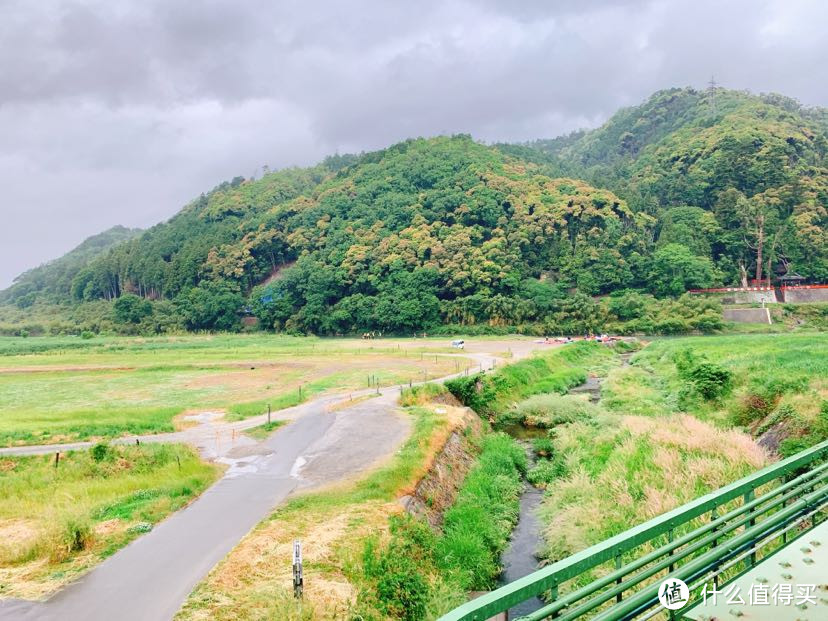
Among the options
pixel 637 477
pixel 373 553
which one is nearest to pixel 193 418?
pixel 373 553

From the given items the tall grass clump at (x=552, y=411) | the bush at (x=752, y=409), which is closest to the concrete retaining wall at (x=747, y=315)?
the tall grass clump at (x=552, y=411)

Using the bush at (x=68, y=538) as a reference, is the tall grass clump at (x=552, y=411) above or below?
below

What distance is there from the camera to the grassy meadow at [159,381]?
82.5ft

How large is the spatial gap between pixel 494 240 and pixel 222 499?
81.4 m

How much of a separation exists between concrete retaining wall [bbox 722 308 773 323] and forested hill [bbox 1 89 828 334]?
8.95 meters

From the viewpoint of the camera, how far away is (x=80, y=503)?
1364cm

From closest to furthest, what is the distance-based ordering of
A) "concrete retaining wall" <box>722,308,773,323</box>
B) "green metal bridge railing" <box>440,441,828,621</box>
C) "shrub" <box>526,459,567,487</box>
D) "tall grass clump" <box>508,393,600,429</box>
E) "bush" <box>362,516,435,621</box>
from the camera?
"green metal bridge railing" <box>440,441,828,621</box> < "bush" <box>362,516,435,621</box> < "shrub" <box>526,459,567,487</box> < "tall grass clump" <box>508,393,600,429</box> < "concrete retaining wall" <box>722,308,773,323</box>

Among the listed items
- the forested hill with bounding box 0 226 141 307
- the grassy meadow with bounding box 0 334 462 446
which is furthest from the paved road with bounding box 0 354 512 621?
the forested hill with bounding box 0 226 141 307

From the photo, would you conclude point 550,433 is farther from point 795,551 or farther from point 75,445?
point 75,445

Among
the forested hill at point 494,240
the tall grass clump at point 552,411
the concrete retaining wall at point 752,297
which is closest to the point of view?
the tall grass clump at point 552,411

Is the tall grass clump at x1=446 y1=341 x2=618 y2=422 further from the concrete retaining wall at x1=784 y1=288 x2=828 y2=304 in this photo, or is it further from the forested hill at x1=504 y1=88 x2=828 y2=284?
the forested hill at x1=504 y1=88 x2=828 y2=284

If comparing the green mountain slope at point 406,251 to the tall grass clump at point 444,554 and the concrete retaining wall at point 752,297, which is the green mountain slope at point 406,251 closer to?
the concrete retaining wall at point 752,297

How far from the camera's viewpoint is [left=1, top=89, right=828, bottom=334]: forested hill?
8455 cm

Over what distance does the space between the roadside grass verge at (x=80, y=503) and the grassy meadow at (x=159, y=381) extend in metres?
4.82
